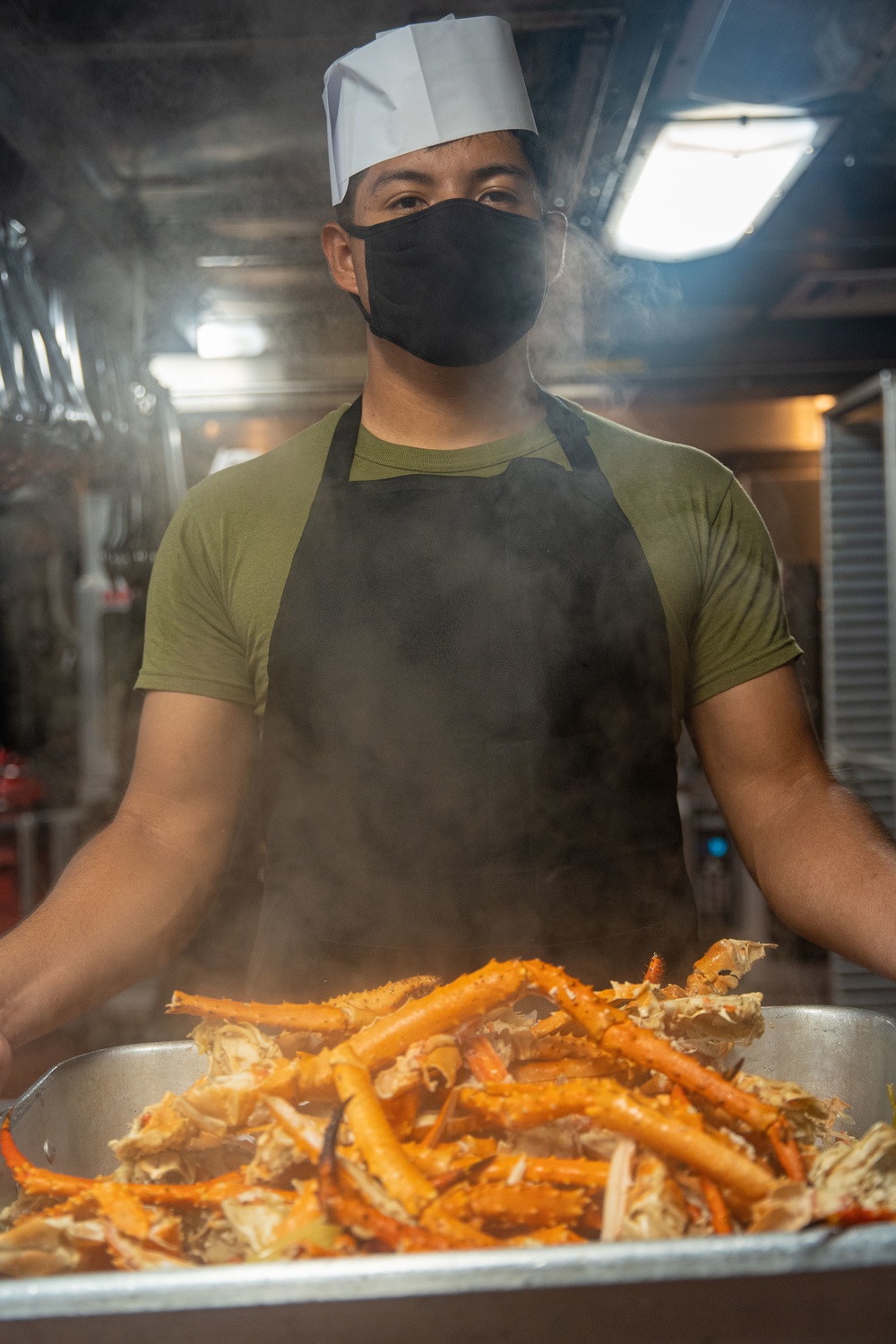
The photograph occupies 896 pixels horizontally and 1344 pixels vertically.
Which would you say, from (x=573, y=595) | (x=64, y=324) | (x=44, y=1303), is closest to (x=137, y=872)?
(x=573, y=595)

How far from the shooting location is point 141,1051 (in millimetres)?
1009

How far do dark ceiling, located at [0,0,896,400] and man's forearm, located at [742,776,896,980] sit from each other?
138 cm

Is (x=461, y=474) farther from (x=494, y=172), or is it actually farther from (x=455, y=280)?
(x=494, y=172)

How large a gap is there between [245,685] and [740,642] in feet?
2.30

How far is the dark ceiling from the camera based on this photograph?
6.56 feet

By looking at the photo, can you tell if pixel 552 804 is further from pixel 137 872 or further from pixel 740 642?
pixel 137 872

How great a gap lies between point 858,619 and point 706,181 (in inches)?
62.8

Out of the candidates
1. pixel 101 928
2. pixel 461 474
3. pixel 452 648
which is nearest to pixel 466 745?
pixel 452 648

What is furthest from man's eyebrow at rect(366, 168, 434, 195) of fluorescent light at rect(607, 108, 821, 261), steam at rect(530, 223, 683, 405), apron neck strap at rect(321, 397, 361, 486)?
steam at rect(530, 223, 683, 405)

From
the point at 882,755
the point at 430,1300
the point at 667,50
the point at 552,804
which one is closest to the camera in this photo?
the point at 430,1300

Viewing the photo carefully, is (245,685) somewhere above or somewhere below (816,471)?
below

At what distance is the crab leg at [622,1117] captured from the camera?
68 centimetres

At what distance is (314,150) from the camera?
2529 mm

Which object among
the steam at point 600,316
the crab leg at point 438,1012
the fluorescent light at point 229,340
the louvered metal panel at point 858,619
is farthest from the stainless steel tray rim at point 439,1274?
the fluorescent light at point 229,340
